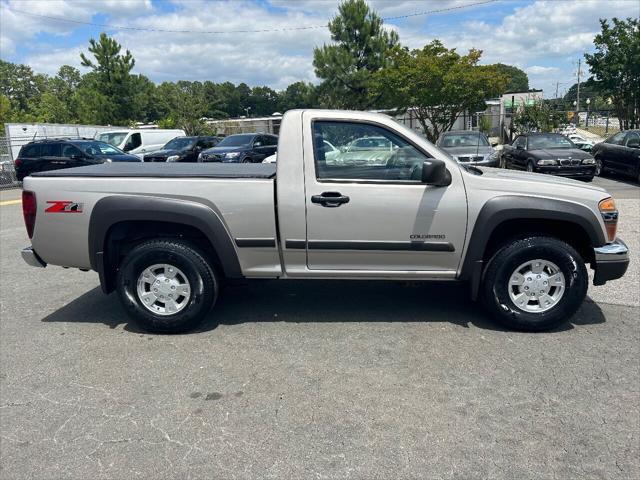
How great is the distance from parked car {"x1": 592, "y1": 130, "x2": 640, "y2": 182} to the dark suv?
13.9 m

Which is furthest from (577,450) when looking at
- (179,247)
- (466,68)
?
(466,68)

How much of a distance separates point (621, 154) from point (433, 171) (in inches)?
513

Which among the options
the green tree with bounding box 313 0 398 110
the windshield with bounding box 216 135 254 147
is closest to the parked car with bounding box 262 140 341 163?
the windshield with bounding box 216 135 254 147

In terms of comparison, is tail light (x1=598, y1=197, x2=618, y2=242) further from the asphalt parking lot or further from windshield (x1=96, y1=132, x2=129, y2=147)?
windshield (x1=96, y1=132, x2=129, y2=147)

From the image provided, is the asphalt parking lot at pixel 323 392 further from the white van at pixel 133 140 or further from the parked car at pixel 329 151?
the white van at pixel 133 140

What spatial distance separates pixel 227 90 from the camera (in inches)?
4082

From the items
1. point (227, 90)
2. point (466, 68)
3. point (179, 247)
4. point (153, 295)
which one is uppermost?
point (227, 90)

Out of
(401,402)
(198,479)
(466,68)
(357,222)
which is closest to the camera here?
(198,479)

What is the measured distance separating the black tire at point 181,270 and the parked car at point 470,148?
1035 centimetres

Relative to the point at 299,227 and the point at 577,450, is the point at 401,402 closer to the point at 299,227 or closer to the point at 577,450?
the point at 577,450

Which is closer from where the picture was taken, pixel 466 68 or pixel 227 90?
pixel 466 68

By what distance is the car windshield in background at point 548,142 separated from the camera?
15.0 meters

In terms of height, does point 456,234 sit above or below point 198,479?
above

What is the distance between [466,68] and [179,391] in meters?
25.3
